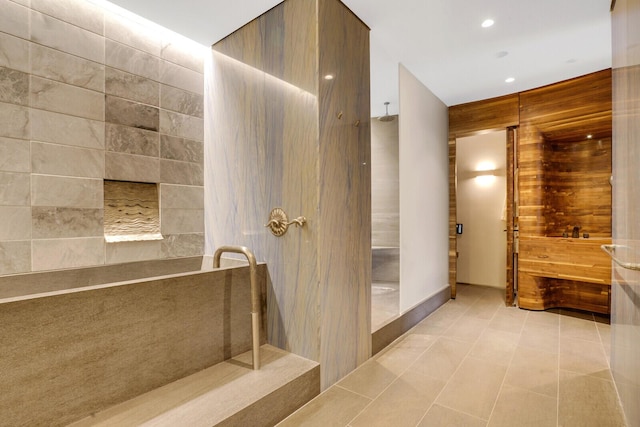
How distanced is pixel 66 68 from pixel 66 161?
63 centimetres

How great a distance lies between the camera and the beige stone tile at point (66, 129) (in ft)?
6.65

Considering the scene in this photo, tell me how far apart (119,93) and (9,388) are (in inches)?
78.3

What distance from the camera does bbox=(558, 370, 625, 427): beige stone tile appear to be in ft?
5.73

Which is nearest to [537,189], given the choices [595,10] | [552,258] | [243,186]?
[552,258]

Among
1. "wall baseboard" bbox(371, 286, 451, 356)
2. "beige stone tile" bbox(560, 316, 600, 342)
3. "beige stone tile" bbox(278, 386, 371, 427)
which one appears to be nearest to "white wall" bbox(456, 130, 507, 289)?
"wall baseboard" bbox(371, 286, 451, 356)

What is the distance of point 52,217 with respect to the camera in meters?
2.10

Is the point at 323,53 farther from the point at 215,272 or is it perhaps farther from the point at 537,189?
the point at 537,189

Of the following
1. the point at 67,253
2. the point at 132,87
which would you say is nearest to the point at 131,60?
the point at 132,87

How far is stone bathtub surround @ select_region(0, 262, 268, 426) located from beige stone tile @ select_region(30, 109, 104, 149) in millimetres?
890

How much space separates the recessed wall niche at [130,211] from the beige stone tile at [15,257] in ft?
1.46

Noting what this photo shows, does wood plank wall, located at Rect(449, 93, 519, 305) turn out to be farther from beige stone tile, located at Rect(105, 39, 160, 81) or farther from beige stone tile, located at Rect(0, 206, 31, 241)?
beige stone tile, located at Rect(0, 206, 31, 241)

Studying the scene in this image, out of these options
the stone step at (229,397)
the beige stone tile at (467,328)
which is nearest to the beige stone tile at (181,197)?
the stone step at (229,397)

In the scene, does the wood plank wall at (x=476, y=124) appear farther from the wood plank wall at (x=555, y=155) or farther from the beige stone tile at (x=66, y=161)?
the beige stone tile at (x=66, y=161)

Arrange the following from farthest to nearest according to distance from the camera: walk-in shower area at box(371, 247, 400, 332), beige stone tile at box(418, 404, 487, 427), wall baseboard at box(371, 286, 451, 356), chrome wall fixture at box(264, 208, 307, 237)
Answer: walk-in shower area at box(371, 247, 400, 332) < wall baseboard at box(371, 286, 451, 356) < chrome wall fixture at box(264, 208, 307, 237) < beige stone tile at box(418, 404, 487, 427)
